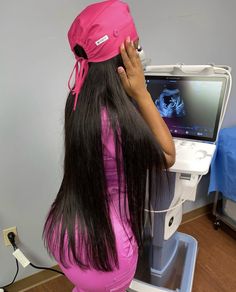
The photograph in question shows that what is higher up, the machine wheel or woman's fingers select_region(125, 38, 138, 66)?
woman's fingers select_region(125, 38, 138, 66)

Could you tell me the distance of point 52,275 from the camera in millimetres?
1549

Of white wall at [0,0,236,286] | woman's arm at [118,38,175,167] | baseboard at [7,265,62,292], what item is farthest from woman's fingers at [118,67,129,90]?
baseboard at [7,265,62,292]

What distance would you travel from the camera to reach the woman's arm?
0.70 meters

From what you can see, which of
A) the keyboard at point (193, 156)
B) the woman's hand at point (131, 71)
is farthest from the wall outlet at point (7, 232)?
the woman's hand at point (131, 71)

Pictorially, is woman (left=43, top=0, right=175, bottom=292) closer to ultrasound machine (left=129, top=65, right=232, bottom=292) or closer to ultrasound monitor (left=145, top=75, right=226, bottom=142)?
ultrasound machine (left=129, top=65, right=232, bottom=292)

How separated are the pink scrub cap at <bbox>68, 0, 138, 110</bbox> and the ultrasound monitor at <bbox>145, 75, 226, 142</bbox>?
460mm

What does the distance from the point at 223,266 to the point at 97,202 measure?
1155 mm

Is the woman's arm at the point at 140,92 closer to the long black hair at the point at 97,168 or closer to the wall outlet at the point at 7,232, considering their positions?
the long black hair at the point at 97,168

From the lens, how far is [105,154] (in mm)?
746

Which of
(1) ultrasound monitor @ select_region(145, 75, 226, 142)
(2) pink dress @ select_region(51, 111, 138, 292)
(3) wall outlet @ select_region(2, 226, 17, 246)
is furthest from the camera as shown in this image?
(3) wall outlet @ select_region(2, 226, 17, 246)

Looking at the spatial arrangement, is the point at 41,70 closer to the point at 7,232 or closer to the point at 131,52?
the point at 131,52

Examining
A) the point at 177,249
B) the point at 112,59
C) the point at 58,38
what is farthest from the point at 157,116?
the point at 177,249

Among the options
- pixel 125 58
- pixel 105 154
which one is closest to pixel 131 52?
pixel 125 58

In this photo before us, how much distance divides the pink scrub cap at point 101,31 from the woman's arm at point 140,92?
29 millimetres
